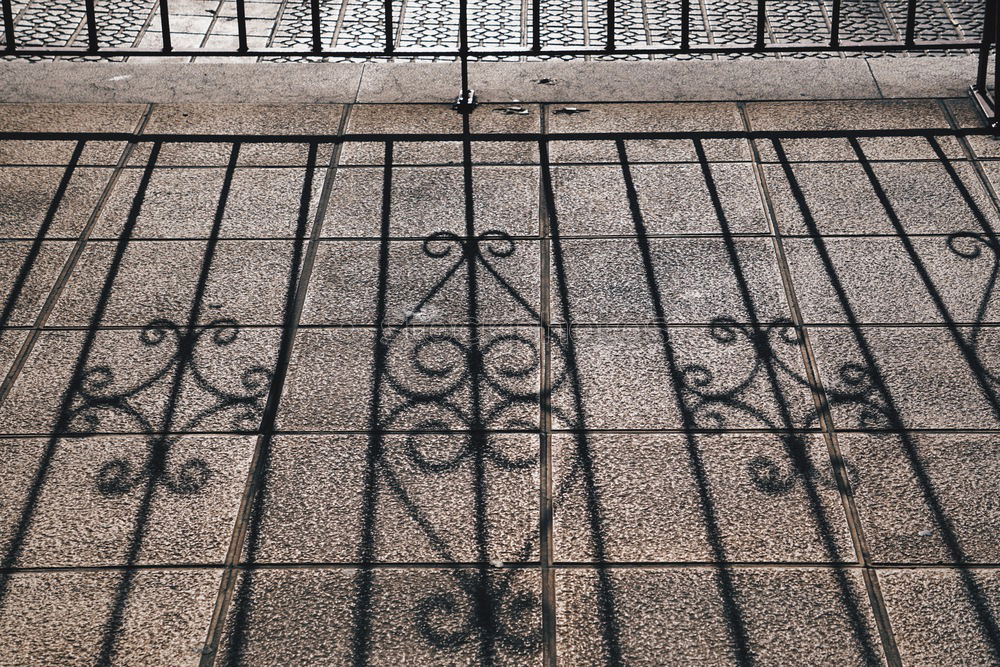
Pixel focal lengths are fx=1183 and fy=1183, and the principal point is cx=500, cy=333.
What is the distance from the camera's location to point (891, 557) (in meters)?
3.83

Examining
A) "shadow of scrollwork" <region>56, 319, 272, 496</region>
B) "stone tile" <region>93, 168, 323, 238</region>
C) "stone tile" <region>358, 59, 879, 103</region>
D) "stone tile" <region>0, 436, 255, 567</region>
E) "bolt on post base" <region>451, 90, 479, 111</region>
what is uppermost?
"stone tile" <region>0, 436, 255, 567</region>

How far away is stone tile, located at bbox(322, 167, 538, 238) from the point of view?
18.5ft

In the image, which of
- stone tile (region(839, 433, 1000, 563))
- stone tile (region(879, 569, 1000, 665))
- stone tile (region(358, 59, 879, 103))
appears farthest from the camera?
stone tile (region(358, 59, 879, 103))

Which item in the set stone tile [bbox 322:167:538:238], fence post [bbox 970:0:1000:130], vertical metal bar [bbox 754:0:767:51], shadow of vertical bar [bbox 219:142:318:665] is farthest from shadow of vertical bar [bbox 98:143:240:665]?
fence post [bbox 970:0:1000:130]

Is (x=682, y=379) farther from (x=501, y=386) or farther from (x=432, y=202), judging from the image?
(x=432, y=202)

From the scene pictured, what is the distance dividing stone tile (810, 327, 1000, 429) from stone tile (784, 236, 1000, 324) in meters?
0.12

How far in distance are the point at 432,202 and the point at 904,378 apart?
2406 millimetres

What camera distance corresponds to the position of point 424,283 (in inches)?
206

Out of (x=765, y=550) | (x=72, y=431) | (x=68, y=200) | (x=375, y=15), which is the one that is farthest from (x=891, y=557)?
(x=375, y=15)

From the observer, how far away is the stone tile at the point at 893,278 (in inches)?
196

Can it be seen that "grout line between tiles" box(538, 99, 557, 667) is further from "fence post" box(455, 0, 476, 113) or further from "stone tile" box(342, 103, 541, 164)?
"fence post" box(455, 0, 476, 113)

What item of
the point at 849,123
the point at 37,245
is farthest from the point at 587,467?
the point at 849,123

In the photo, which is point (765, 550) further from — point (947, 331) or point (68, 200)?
point (68, 200)

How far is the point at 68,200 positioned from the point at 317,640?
3.23 meters
